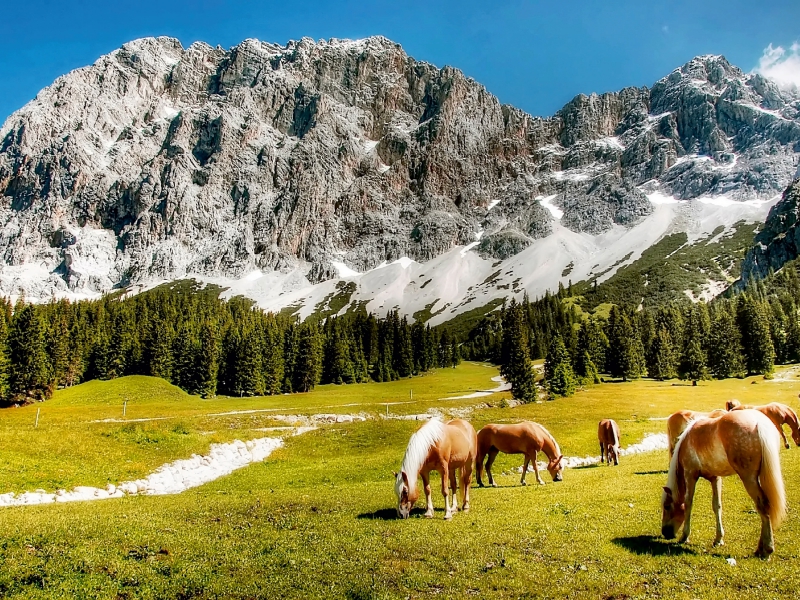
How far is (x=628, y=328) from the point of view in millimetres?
110938

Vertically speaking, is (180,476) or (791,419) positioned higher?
(791,419)

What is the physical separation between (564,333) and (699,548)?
127722 mm

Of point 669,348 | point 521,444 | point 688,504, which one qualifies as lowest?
point 521,444

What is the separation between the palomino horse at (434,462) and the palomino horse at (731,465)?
6.53 m

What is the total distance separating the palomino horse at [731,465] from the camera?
366 inches

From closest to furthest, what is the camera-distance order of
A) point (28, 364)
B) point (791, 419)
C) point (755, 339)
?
point (791, 419)
point (28, 364)
point (755, 339)

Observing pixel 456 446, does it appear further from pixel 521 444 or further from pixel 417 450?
pixel 521 444

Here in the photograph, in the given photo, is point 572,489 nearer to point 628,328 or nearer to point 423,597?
point 423,597

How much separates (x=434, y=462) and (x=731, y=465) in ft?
27.6

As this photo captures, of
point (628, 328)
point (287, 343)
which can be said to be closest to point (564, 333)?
point (628, 328)

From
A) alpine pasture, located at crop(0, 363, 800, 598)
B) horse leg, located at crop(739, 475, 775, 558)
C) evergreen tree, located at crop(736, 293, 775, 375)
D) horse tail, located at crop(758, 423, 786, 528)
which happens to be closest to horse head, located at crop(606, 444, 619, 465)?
alpine pasture, located at crop(0, 363, 800, 598)

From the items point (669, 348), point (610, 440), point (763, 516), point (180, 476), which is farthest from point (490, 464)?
point (669, 348)

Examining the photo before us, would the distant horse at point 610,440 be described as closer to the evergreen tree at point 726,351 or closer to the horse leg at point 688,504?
the horse leg at point 688,504

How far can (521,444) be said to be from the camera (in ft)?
71.7
